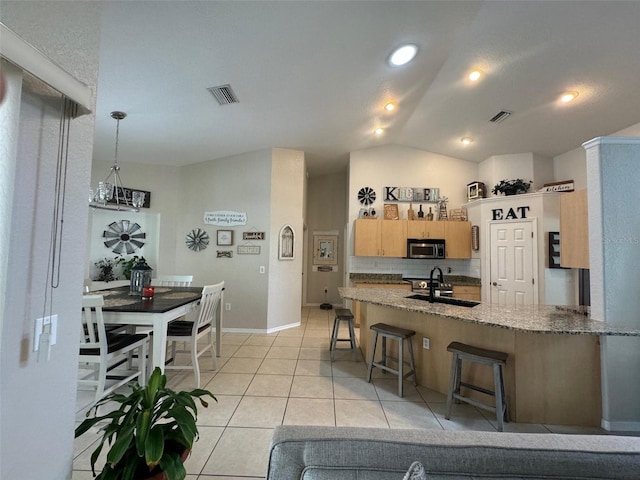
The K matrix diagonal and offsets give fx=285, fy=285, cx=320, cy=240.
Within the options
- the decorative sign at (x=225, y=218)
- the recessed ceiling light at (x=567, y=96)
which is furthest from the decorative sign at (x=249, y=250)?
the recessed ceiling light at (x=567, y=96)

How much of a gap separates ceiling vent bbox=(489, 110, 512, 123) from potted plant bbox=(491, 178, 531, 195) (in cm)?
122

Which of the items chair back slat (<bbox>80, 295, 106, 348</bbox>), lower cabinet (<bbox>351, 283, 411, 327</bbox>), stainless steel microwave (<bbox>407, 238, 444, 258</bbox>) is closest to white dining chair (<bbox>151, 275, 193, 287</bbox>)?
chair back slat (<bbox>80, 295, 106, 348</bbox>)

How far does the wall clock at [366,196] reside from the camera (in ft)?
19.4

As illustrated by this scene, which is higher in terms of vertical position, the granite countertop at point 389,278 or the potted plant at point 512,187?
the potted plant at point 512,187

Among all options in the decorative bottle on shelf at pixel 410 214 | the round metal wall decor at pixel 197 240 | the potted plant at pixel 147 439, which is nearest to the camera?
the potted plant at pixel 147 439

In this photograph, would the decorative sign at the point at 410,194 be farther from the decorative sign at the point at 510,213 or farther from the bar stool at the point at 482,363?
the bar stool at the point at 482,363

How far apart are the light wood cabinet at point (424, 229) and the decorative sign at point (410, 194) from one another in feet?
2.00

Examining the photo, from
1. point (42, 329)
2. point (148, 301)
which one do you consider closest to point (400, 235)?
point (148, 301)

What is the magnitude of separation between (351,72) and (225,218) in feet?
10.3

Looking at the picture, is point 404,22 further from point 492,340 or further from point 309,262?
point 309,262

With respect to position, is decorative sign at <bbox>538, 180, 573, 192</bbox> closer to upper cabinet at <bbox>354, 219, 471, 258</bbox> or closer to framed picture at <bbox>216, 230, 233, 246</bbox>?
upper cabinet at <bbox>354, 219, 471, 258</bbox>

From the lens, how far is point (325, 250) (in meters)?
7.62

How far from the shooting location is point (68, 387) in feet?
4.12

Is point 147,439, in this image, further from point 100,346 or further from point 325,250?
point 325,250
